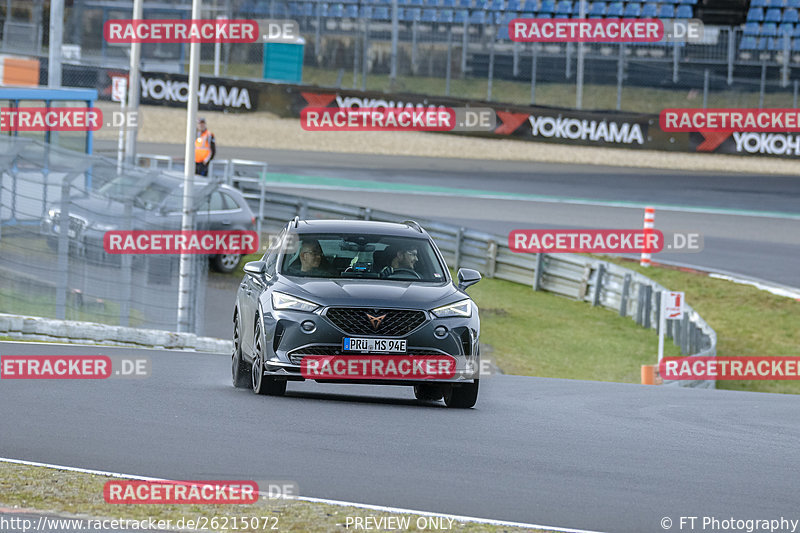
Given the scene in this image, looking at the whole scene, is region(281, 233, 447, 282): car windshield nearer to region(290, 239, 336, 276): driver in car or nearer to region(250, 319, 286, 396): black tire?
region(290, 239, 336, 276): driver in car

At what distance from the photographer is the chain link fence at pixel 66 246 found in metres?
16.9

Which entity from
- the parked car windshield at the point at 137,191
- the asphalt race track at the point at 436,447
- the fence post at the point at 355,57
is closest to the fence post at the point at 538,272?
the parked car windshield at the point at 137,191

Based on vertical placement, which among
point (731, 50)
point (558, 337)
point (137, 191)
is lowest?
point (558, 337)

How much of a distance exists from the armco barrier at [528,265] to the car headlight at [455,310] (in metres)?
13.8

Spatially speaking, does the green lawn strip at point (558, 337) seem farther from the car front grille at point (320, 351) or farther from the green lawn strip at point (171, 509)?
the green lawn strip at point (171, 509)

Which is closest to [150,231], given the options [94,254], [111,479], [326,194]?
[94,254]

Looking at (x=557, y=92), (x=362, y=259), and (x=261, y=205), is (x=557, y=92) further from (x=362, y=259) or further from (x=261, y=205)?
(x=362, y=259)

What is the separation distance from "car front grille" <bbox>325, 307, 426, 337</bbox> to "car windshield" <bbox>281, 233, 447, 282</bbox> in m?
0.72

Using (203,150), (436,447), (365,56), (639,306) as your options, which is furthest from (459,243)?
(436,447)

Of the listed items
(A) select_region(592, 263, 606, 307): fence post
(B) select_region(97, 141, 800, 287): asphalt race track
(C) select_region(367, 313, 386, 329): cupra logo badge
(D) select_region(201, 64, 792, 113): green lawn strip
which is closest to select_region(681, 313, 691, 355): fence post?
(A) select_region(592, 263, 606, 307): fence post

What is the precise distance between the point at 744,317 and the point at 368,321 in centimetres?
1626

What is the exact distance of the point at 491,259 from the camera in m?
29.8

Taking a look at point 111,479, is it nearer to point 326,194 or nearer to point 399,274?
point 399,274

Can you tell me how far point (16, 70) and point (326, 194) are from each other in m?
12.1
